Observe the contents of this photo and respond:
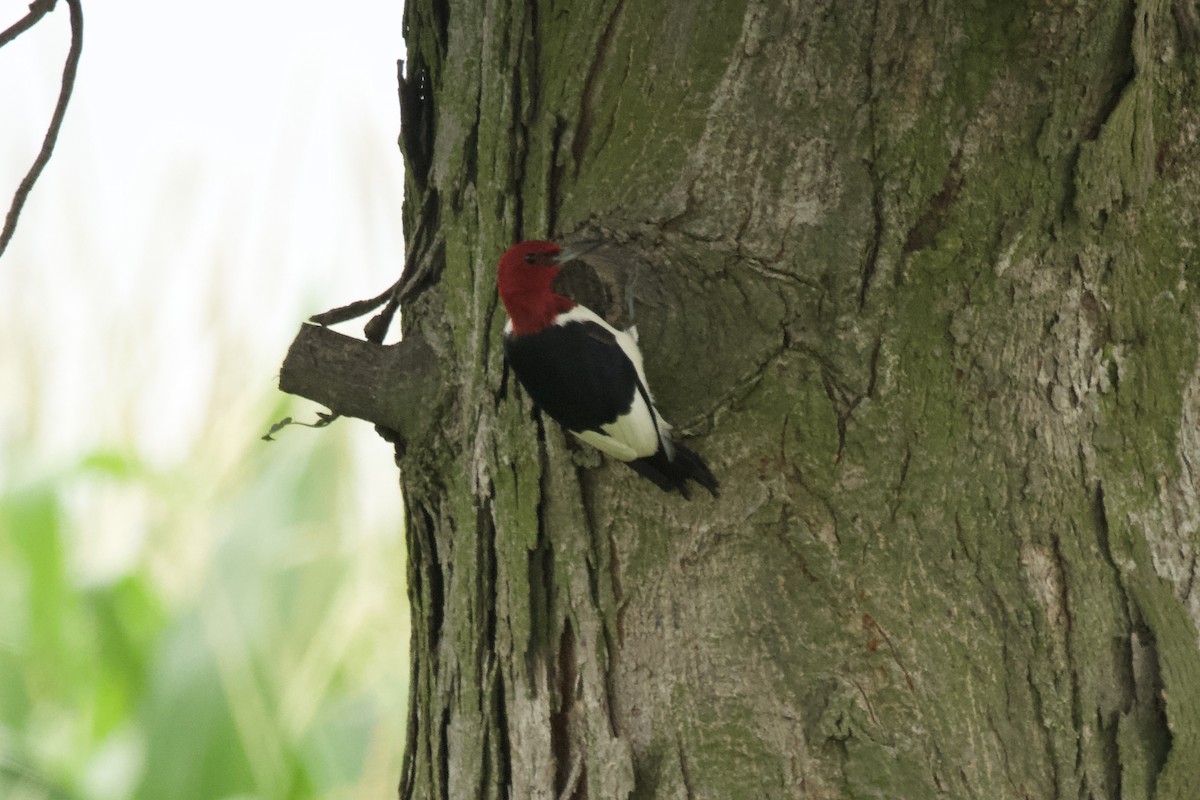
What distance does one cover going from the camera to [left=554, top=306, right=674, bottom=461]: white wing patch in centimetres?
138

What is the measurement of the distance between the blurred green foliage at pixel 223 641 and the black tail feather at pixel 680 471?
6.28 ft

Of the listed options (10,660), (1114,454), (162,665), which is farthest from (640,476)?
(10,660)

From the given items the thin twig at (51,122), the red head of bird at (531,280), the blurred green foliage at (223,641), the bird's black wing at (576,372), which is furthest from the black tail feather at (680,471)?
the blurred green foliage at (223,641)

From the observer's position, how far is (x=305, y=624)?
3.30 metres

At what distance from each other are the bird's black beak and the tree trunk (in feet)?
0.10

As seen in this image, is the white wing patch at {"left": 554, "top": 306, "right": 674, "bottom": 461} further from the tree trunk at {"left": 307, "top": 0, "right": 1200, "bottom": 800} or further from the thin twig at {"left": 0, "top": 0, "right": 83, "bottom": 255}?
the thin twig at {"left": 0, "top": 0, "right": 83, "bottom": 255}

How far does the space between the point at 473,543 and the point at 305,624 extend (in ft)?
6.51

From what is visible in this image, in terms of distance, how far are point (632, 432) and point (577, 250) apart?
270 millimetres

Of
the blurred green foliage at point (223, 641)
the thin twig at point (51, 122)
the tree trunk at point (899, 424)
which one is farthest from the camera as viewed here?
the blurred green foliage at point (223, 641)

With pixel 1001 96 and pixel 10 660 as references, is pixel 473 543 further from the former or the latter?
pixel 10 660

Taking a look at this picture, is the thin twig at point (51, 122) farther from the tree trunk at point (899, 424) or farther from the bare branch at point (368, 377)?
the tree trunk at point (899, 424)

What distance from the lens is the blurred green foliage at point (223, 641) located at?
3.17 metres

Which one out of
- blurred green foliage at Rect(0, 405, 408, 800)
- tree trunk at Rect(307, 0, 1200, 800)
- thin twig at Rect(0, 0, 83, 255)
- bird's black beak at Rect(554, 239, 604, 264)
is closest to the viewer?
tree trunk at Rect(307, 0, 1200, 800)

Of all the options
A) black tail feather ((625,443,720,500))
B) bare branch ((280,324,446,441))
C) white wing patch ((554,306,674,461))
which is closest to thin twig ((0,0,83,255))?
bare branch ((280,324,446,441))
